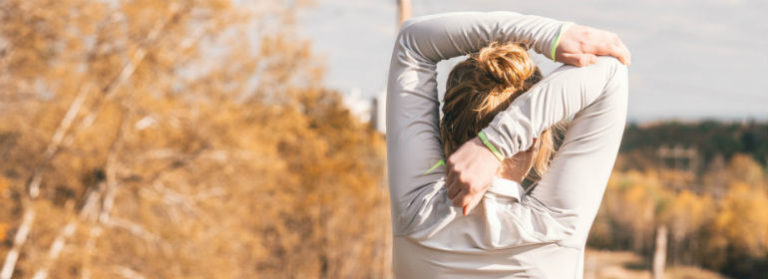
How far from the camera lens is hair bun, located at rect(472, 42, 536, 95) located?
0.90 meters

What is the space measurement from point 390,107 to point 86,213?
11748mm

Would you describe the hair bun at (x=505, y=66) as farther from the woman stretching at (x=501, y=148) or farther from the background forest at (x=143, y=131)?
the background forest at (x=143, y=131)

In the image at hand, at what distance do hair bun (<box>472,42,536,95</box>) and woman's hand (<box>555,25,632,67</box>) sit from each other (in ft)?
0.15

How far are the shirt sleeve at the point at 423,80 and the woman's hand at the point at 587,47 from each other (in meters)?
0.02

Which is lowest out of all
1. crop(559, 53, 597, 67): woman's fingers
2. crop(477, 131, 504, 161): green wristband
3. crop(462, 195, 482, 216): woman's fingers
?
crop(462, 195, 482, 216): woman's fingers

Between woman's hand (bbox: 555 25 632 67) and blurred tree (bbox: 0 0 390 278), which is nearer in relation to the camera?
woman's hand (bbox: 555 25 632 67)

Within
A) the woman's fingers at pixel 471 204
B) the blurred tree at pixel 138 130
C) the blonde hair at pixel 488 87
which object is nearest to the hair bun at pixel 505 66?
the blonde hair at pixel 488 87

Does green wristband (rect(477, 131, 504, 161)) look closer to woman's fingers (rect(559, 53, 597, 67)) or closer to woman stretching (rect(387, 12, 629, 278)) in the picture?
woman stretching (rect(387, 12, 629, 278))

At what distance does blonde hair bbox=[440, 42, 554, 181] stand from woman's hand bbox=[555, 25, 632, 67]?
55 mm

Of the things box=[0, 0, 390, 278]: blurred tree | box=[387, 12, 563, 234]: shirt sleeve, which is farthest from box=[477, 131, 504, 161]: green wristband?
box=[0, 0, 390, 278]: blurred tree

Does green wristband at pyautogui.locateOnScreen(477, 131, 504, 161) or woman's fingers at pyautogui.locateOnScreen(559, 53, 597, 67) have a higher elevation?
woman's fingers at pyautogui.locateOnScreen(559, 53, 597, 67)

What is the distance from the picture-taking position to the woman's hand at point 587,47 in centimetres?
88

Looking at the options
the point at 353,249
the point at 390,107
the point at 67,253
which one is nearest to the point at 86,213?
the point at 67,253

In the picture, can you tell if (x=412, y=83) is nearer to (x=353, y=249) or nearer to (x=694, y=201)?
(x=353, y=249)
